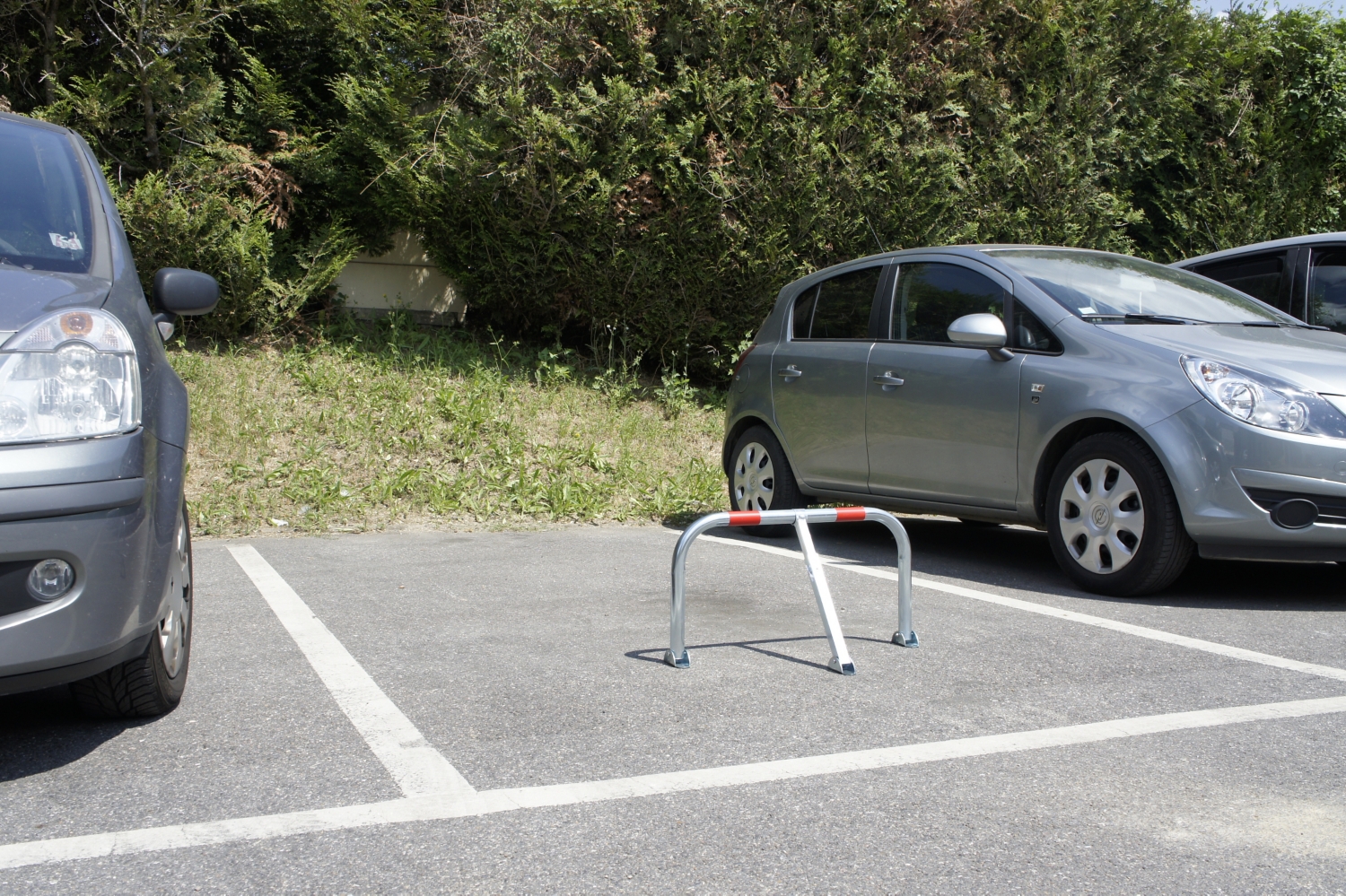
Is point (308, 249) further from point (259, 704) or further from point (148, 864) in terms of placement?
point (148, 864)

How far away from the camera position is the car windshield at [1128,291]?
5.70 metres

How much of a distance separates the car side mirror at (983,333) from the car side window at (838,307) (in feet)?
3.24

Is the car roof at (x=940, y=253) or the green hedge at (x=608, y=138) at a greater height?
the green hedge at (x=608, y=138)

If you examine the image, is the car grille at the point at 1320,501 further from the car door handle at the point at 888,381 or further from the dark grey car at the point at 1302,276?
the dark grey car at the point at 1302,276

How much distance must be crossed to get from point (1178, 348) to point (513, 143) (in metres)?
6.48

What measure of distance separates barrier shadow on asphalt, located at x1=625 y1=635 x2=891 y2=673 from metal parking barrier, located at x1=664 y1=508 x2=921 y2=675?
5cm

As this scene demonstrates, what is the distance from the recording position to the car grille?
468 cm

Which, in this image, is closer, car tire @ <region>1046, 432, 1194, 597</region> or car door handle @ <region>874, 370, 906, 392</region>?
car tire @ <region>1046, 432, 1194, 597</region>

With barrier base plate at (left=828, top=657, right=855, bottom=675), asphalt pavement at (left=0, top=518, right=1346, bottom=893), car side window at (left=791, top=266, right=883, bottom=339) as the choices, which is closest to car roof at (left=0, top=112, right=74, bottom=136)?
asphalt pavement at (left=0, top=518, right=1346, bottom=893)

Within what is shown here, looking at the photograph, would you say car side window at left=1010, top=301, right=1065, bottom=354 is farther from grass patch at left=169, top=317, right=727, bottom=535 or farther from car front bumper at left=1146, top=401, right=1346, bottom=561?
grass patch at left=169, top=317, right=727, bottom=535

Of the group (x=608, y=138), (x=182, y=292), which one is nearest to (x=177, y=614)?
(x=182, y=292)

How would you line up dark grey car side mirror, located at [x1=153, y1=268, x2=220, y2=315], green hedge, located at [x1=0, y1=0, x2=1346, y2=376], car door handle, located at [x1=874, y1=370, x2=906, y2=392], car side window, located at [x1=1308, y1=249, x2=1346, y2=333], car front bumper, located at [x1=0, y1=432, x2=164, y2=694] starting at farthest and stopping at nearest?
green hedge, located at [x1=0, y1=0, x2=1346, y2=376], car side window, located at [x1=1308, y1=249, x2=1346, y2=333], car door handle, located at [x1=874, y1=370, x2=906, y2=392], dark grey car side mirror, located at [x1=153, y1=268, x2=220, y2=315], car front bumper, located at [x1=0, y1=432, x2=164, y2=694]

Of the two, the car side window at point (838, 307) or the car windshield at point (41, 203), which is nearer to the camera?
the car windshield at point (41, 203)

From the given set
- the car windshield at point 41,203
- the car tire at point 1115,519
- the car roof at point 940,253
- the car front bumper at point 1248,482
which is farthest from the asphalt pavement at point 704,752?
the car roof at point 940,253
